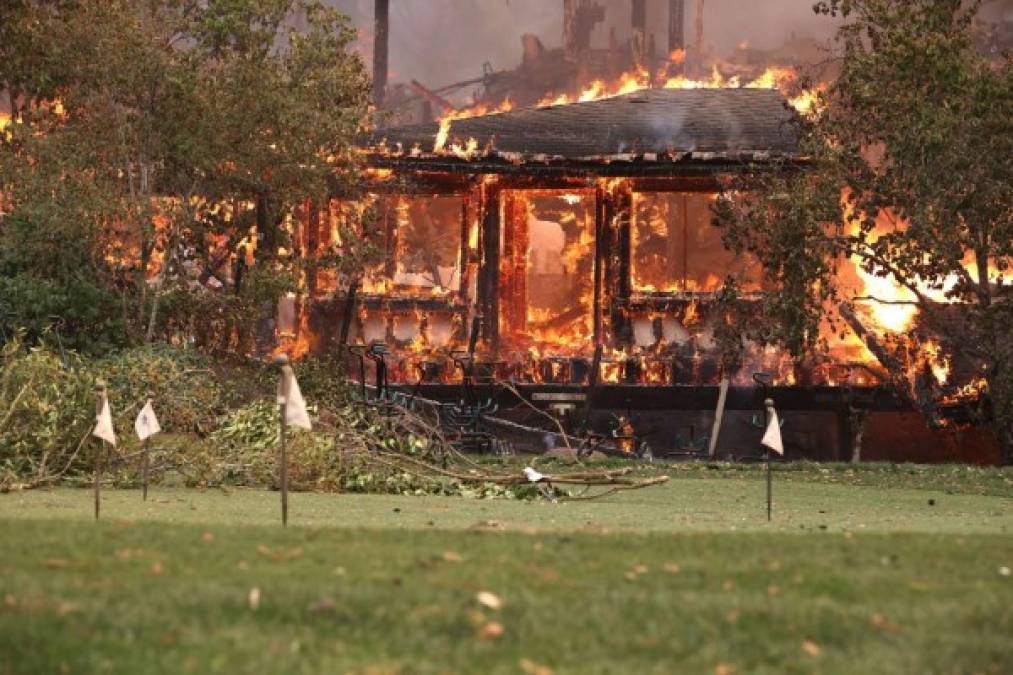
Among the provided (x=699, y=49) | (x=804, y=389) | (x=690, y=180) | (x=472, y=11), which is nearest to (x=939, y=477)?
(x=804, y=389)

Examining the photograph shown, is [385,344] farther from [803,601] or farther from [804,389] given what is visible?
[803,601]

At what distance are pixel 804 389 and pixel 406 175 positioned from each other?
795 centimetres

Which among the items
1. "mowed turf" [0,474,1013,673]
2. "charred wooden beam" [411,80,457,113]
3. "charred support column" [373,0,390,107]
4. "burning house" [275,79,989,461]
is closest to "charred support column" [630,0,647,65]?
"charred wooden beam" [411,80,457,113]

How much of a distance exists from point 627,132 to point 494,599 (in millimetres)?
23154

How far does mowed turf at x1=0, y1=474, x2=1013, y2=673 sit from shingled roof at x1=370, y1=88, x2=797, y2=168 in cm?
1836

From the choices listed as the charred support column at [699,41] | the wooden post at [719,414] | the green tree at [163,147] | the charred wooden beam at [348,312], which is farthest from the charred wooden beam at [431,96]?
the green tree at [163,147]

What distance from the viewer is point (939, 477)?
22.2m

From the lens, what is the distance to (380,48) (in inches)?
1816

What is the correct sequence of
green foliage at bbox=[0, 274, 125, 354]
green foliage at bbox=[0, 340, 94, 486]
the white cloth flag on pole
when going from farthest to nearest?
1. green foliage at bbox=[0, 274, 125, 354]
2. green foliage at bbox=[0, 340, 94, 486]
3. the white cloth flag on pole

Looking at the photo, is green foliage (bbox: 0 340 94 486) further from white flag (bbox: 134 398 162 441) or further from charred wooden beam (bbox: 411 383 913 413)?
charred wooden beam (bbox: 411 383 913 413)

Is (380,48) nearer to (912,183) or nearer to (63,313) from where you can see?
(63,313)

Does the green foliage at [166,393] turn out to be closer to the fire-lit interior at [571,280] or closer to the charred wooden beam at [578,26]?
the fire-lit interior at [571,280]

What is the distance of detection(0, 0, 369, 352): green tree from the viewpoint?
24672 millimetres

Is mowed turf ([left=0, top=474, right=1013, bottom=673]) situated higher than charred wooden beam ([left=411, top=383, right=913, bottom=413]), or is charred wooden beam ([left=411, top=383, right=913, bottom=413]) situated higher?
charred wooden beam ([left=411, top=383, right=913, bottom=413])
